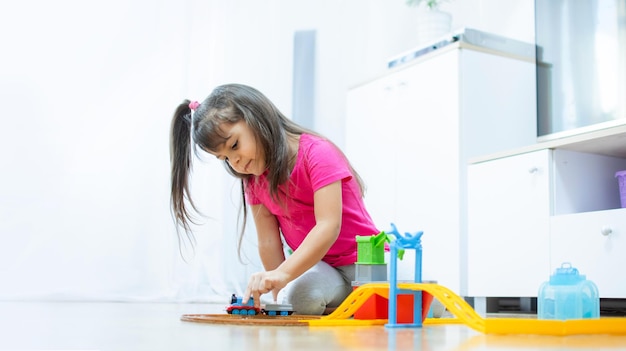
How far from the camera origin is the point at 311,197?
1.77 metres

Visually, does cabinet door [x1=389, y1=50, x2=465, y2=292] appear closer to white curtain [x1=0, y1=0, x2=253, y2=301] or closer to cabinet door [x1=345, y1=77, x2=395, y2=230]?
cabinet door [x1=345, y1=77, x2=395, y2=230]

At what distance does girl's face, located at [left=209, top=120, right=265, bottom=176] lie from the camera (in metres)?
1.60

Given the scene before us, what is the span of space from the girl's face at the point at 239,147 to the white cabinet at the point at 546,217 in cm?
83

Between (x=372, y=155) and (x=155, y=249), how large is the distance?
2.93ft

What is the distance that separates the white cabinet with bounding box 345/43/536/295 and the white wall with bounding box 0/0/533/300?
1.34 feet

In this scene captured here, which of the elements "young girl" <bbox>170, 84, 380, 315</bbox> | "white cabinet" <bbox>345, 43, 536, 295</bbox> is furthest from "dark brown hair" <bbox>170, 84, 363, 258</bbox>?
"white cabinet" <bbox>345, 43, 536, 295</bbox>

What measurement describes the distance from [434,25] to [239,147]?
1444 millimetres

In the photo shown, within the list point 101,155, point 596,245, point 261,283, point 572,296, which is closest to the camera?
point 572,296

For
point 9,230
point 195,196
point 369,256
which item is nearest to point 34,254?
point 9,230

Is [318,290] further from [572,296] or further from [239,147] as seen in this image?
[572,296]

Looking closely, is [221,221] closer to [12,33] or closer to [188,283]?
[188,283]

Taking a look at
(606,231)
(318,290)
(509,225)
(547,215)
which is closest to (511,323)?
(318,290)

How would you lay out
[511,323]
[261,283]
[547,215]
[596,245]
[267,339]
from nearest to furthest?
[267,339] < [511,323] < [261,283] < [596,245] < [547,215]

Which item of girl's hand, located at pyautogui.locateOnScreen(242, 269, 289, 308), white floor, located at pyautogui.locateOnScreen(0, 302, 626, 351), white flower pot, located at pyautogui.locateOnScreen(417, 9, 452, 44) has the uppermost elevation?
white flower pot, located at pyautogui.locateOnScreen(417, 9, 452, 44)
